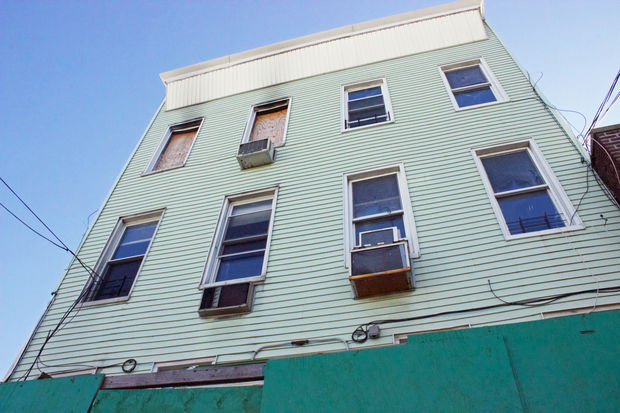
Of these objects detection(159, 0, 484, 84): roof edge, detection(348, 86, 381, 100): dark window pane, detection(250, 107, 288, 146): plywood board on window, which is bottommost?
detection(250, 107, 288, 146): plywood board on window

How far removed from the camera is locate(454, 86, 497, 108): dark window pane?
25.5 feet

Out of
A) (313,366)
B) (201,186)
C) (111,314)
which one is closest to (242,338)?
(313,366)

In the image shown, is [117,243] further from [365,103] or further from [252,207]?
[365,103]

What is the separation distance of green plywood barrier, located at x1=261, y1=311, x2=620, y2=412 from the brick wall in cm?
245

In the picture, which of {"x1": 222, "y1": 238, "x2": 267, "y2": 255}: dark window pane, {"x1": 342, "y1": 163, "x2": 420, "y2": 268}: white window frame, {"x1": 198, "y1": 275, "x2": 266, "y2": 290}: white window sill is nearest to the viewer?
{"x1": 342, "y1": 163, "x2": 420, "y2": 268}: white window frame

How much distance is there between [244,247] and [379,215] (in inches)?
89.6

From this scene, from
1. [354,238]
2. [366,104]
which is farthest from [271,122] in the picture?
[354,238]

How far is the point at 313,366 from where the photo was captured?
365cm

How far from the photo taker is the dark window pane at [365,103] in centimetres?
872

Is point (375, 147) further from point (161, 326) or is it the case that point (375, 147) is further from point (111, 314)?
point (111, 314)

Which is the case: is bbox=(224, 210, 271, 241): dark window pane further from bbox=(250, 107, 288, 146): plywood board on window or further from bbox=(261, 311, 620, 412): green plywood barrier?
bbox=(261, 311, 620, 412): green plywood barrier

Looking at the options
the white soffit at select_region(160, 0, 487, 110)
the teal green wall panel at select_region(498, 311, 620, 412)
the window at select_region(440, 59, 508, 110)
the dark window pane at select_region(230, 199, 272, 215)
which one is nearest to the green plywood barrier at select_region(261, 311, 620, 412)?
the teal green wall panel at select_region(498, 311, 620, 412)

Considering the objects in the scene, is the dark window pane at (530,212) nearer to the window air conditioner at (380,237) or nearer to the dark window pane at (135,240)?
the window air conditioner at (380,237)

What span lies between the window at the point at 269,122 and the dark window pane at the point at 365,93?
1536 millimetres
